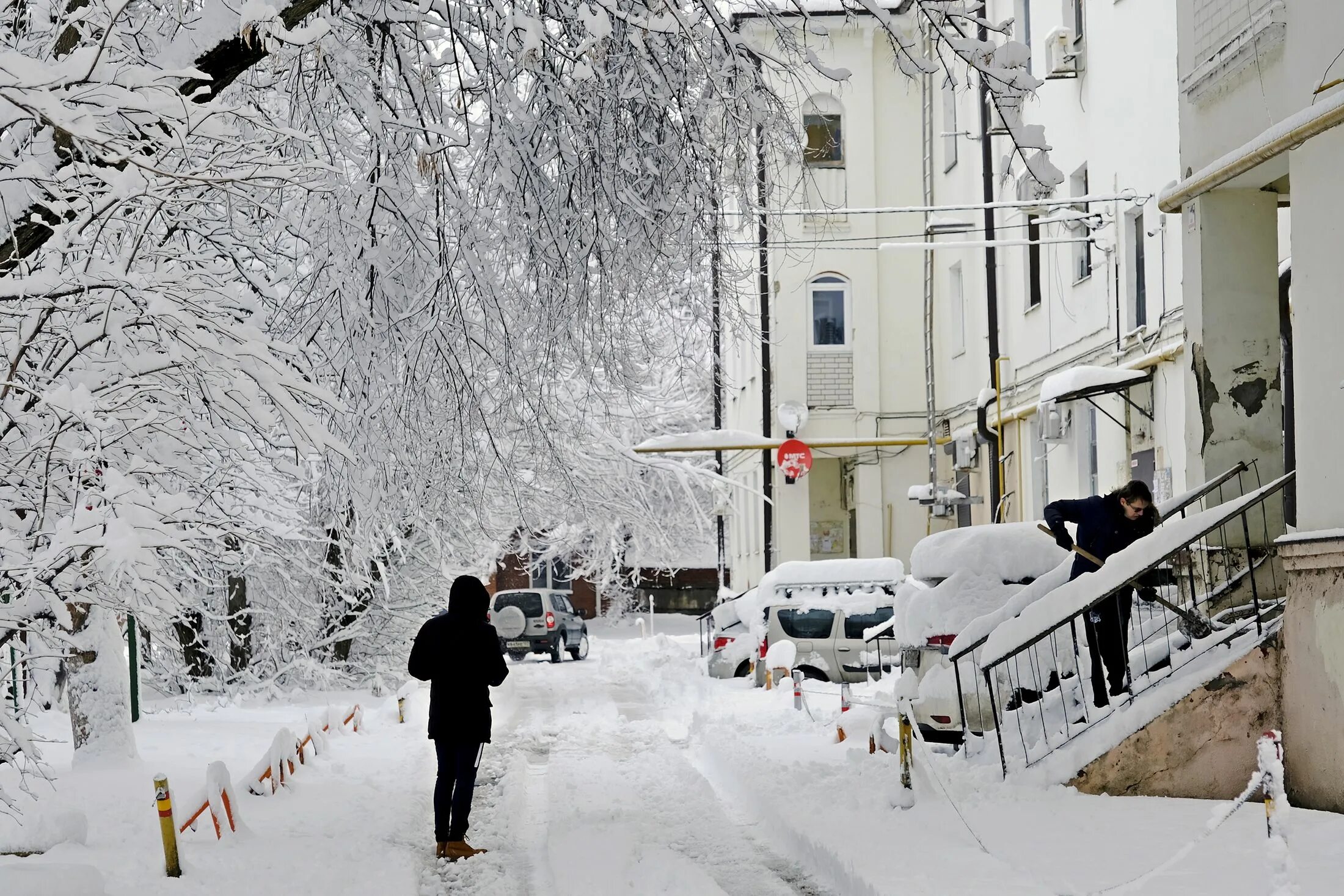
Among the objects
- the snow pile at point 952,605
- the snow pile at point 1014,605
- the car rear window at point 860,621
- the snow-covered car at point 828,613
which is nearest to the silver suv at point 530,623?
the snow-covered car at point 828,613

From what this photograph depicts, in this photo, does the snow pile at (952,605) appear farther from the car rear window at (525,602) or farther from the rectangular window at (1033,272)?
the car rear window at (525,602)

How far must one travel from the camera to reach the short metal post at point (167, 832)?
7.82 m

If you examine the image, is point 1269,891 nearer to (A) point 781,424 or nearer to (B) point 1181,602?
(B) point 1181,602

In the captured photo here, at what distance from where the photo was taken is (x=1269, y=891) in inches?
255

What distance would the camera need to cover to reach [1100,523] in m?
10.9

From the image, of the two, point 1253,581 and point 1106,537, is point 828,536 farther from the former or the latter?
point 1253,581

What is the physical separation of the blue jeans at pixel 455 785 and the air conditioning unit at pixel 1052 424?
13333mm

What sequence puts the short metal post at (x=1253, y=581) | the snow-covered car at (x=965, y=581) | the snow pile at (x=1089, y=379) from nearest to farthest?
the short metal post at (x=1253, y=581) → the snow-covered car at (x=965, y=581) → the snow pile at (x=1089, y=379)

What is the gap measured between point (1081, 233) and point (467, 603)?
51.5 ft

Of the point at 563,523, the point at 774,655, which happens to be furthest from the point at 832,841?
the point at 563,523

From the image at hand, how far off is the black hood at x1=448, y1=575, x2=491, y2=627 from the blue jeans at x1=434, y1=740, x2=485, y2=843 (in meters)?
0.76

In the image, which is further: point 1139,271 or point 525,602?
point 525,602

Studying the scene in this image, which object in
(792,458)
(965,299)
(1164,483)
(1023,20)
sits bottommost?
(1164,483)

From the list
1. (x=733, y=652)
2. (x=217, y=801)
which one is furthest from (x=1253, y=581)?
(x=733, y=652)
